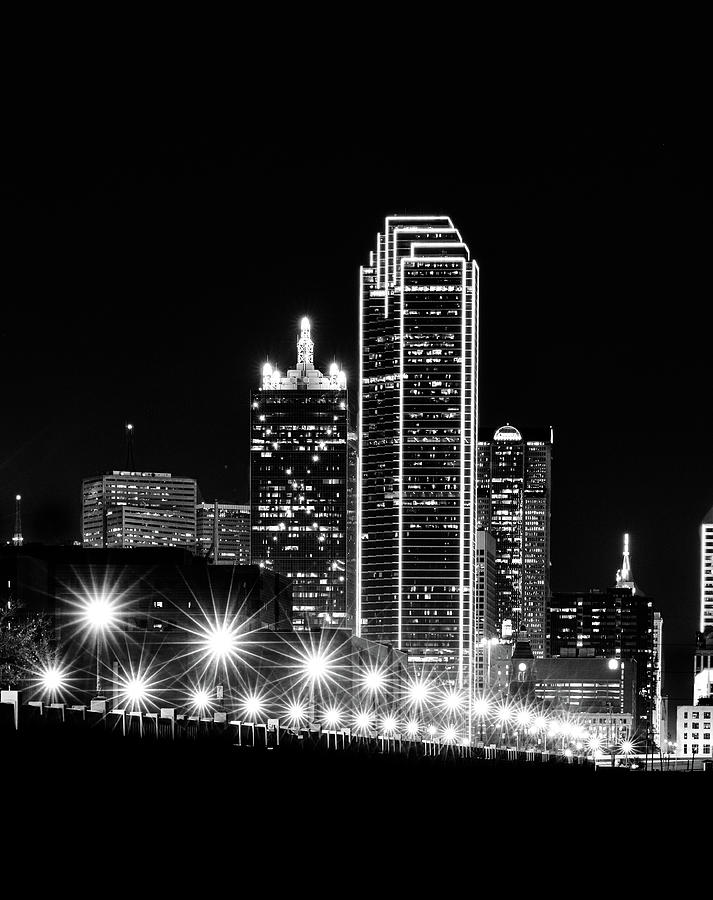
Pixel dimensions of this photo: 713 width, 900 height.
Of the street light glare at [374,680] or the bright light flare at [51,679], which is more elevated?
the bright light flare at [51,679]

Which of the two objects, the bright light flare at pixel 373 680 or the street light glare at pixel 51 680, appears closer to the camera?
the street light glare at pixel 51 680

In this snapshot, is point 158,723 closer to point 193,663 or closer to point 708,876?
point 708,876

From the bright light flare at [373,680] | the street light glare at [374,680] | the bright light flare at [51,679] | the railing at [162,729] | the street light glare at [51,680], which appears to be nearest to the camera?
the railing at [162,729]

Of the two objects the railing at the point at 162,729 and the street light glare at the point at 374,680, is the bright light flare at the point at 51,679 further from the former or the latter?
the street light glare at the point at 374,680

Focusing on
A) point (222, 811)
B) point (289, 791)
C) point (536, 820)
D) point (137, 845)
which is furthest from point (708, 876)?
point (137, 845)

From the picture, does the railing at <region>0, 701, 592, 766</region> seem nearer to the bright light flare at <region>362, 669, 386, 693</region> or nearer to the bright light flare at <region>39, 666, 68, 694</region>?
the bright light flare at <region>39, 666, 68, 694</region>

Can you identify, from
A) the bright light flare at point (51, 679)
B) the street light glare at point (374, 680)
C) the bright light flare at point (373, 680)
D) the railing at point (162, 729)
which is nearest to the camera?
the railing at point (162, 729)

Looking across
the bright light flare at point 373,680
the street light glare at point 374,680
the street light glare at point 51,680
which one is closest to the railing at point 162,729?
the street light glare at point 51,680

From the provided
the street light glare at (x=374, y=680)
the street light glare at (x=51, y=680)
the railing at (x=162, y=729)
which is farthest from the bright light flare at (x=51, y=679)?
the street light glare at (x=374, y=680)

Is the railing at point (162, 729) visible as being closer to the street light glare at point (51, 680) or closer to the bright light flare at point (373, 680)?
the street light glare at point (51, 680)

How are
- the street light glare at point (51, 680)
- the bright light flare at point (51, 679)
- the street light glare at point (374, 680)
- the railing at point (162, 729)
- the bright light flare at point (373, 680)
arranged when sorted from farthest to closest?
the bright light flare at point (373, 680), the street light glare at point (374, 680), the bright light flare at point (51, 679), the street light glare at point (51, 680), the railing at point (162, 729)

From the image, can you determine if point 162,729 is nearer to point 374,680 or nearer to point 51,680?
point 51,680

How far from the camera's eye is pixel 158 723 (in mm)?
51531

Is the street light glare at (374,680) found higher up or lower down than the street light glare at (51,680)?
lower down
